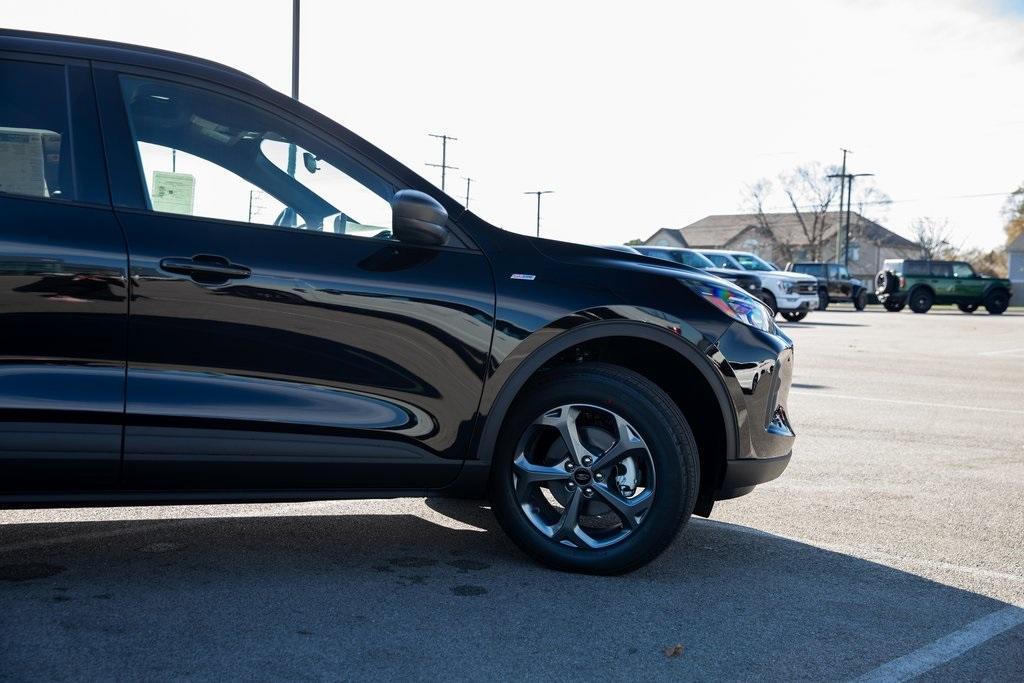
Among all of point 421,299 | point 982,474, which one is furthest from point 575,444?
point 982,474

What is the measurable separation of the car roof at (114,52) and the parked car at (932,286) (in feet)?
123

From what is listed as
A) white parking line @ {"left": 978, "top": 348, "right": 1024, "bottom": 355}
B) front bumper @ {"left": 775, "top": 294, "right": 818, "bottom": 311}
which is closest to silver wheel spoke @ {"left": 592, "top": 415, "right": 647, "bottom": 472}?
white parking line @ {"left": 978, "top": 348, "right": 1024, "bottom": 355}

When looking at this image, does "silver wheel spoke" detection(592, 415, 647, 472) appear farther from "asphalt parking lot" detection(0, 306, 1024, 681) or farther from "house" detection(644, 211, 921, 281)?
"house" detection(644, 211, 921, 281)

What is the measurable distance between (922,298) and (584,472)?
37.5 metres

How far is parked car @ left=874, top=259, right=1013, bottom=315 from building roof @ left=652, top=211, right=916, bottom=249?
4609 cm

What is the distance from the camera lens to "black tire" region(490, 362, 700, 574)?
402 cm

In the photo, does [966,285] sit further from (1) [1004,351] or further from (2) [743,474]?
(2) [743,474]

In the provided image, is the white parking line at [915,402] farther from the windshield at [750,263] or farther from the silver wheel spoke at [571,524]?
the windshield at [750,263]

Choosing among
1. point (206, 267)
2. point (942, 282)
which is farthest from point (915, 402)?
point (942, 282)

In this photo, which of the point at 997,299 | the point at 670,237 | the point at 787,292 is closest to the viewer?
the point at 787,292

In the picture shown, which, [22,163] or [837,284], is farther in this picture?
[837,284]

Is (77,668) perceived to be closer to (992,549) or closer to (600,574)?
(600,574)

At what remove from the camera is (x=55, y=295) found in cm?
344

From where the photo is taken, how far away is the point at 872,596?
3.95 m
